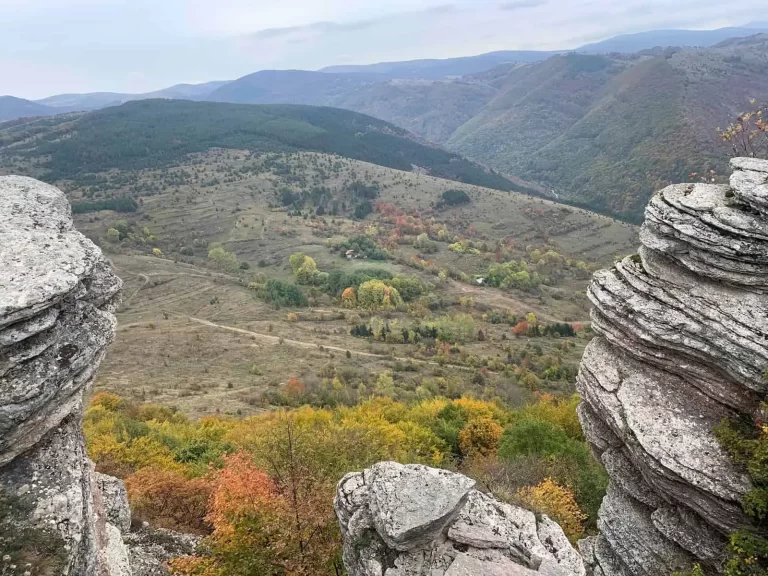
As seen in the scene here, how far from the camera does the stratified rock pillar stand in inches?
440

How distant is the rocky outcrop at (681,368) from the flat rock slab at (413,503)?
674cm

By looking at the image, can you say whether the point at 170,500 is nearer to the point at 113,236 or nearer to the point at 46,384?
the point at 46,384

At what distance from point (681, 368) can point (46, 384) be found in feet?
63.2

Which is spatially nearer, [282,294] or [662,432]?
[662,432]

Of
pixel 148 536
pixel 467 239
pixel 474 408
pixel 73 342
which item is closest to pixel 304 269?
pixel 467 239

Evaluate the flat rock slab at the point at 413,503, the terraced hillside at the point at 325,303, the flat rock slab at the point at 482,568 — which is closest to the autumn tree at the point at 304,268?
the terraced hillside at the point at 325,303

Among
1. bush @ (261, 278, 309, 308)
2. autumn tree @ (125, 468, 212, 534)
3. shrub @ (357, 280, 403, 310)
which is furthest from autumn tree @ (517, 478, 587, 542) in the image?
bush @ (261, 278, 309, 308)

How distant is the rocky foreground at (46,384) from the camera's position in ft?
36.6

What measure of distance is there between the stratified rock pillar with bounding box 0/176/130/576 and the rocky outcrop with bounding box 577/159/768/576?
56.3 feet

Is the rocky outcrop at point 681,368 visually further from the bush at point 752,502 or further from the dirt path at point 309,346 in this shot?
the dirt path at point 309,346

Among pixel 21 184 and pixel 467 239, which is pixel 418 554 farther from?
pixel 467 239

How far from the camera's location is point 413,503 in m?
15.2

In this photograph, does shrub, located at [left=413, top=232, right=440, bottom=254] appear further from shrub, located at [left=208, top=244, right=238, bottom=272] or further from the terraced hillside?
shrub, located at [left=208, top=244, right=238, bottom=272]

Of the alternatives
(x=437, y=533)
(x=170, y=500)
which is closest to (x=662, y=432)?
(x=437, y=533)
